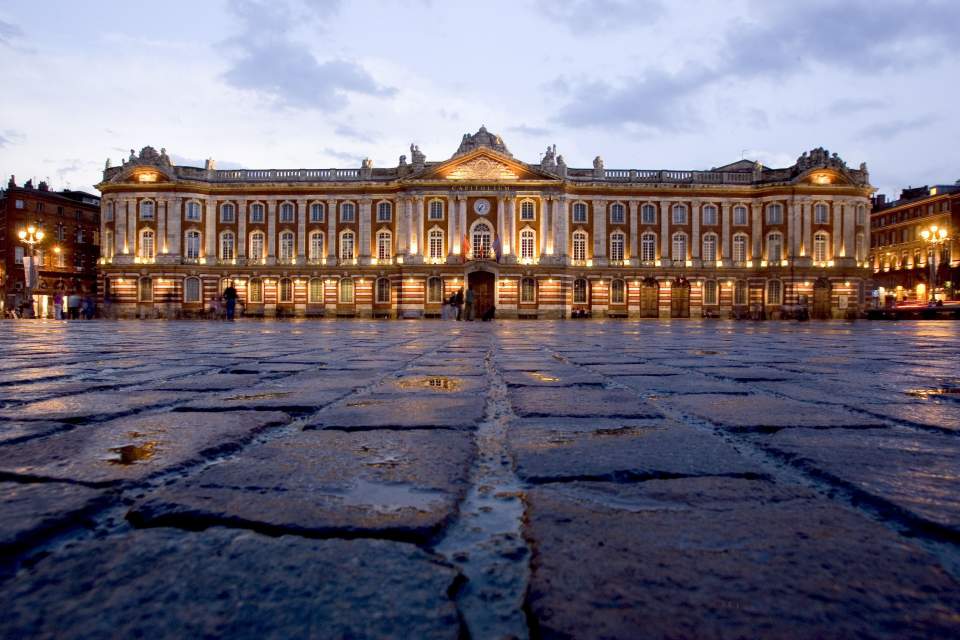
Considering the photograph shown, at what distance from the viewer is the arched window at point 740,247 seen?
3981 cm

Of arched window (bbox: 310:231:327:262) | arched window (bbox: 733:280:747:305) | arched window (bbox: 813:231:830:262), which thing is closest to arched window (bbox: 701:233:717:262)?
arched window (bbox: 733:280:747:305)

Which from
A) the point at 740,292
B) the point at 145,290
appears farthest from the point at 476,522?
the point at 145,290

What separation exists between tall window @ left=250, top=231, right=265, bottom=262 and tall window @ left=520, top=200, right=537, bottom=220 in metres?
17.0

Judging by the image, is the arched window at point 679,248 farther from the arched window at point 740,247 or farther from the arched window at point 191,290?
the arched window at point 191,290

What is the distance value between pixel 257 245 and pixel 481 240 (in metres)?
14.9

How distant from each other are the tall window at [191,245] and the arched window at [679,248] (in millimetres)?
30828

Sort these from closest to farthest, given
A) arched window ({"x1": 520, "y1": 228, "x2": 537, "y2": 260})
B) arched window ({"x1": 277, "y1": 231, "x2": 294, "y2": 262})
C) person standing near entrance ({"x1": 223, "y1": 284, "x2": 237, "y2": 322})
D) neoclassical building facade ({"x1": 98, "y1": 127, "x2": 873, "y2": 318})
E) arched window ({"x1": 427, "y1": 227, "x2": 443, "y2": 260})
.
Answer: person standing near entrance ({"x1": 223, "y1": 284, "x2": 237, "y2": 322}), neoclassical building facade ({"x1": 98, "y1": 127, "x2": 873, "y2": 318}), arched window ({"x1": 520, "y1": 228, "x2": 537, "y2": 260}), arched window ({"x1": 427, "y1": 227, "x2": 443, "y2": 260}), arched window ({"x1": 277, "y1": 231, "x2": 294, "y2": 262})

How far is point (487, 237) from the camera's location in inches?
1481

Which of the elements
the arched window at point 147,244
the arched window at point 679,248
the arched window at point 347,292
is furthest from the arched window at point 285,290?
the arched window at point 679,248

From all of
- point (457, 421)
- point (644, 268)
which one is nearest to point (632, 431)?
point (457, 421)

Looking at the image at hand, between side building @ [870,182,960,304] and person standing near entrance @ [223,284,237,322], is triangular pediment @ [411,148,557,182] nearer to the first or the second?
A: person standing near entrance @ [223,284,237,322]

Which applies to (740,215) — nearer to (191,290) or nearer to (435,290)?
(435,290)

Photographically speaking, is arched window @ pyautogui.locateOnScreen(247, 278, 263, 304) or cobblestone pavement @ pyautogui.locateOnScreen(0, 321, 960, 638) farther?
arched window @ pyautogui.locateOnScreen(247, 278, 263, 304)

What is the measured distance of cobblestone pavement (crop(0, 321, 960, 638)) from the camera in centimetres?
77
